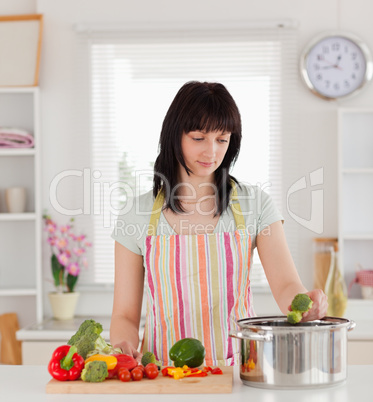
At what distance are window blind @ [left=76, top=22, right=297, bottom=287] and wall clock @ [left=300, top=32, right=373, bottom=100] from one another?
108 mm

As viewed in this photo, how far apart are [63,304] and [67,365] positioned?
2151 millimetres

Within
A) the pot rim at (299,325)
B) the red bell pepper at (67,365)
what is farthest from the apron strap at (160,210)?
the red bell pepper at (67,365)

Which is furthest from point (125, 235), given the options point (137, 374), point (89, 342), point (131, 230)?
point (137, 374)

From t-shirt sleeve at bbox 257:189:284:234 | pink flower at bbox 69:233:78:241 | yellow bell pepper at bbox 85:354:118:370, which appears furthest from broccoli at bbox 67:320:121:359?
pink flower at bbox 69:233:78:241

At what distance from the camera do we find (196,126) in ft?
6.48

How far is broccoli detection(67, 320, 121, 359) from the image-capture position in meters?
1.60

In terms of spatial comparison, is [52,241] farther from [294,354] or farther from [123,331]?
[294,354]

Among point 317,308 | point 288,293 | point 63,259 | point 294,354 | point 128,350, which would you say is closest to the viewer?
point 294,354

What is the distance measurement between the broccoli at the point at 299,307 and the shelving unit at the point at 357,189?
2258 mm

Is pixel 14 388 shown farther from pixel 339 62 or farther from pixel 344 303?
pixel 339 62

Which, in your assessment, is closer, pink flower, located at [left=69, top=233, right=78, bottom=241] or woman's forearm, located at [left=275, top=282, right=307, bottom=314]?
woman's forearm, located at [left=275, top=282, right=307, bottom=314]

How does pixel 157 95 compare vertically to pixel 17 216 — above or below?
above

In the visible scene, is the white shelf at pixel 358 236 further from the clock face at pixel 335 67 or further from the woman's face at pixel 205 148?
the woman's face at pixel 205 148

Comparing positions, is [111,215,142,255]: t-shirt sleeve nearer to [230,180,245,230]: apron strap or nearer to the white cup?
[230,180,245,230]: apron strap
